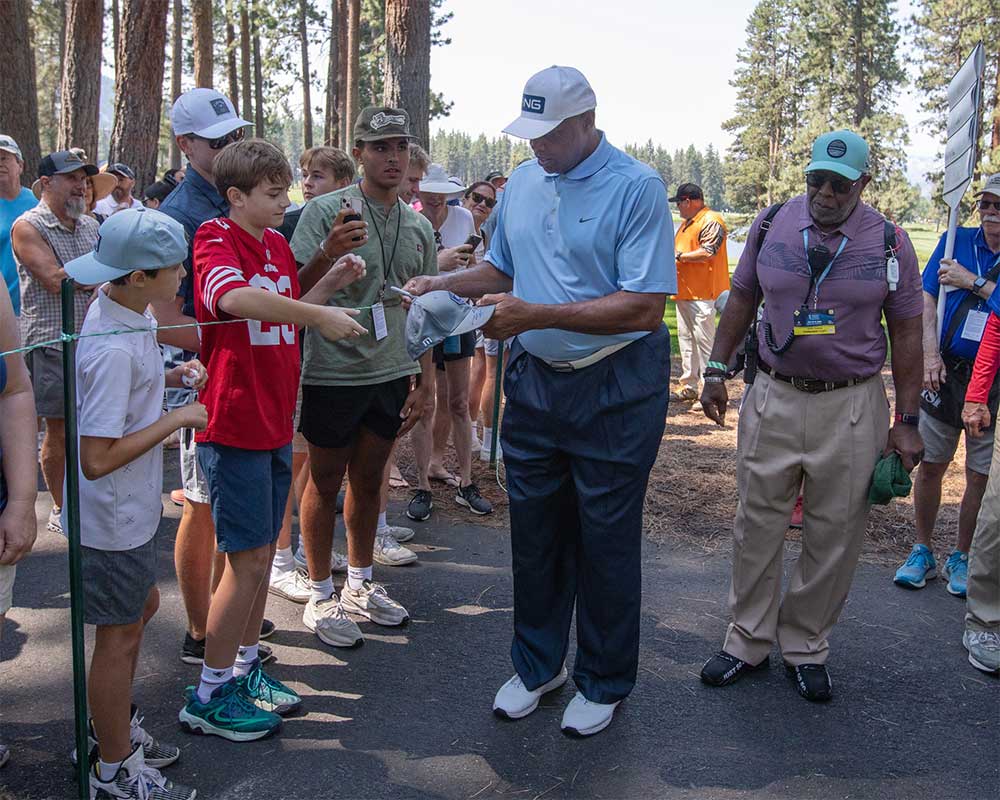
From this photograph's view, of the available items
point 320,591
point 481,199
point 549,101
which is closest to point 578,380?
point 549,101

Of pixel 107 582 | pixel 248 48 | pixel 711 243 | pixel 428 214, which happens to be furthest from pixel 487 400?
pixel 248 48

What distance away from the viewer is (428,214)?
266 inches

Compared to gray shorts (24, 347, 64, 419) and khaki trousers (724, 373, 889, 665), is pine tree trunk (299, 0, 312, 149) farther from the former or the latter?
khaki trousers (724, 373, 889, 665)

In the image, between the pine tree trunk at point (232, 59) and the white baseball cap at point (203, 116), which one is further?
the pine tree trunk at point (232, 59)

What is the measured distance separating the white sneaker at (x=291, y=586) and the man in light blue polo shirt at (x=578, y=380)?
137cm

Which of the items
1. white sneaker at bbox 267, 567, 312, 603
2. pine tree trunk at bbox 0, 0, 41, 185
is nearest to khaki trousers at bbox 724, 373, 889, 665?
white sneaker at bbox 267, 567, 312, 603

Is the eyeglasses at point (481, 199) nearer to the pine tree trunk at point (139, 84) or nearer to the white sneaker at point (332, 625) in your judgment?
the white sneaker at point (332, 625)

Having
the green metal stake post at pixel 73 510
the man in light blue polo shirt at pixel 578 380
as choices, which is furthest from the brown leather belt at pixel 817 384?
the green metal stake post at pixel 73 510

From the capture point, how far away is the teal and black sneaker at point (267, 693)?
352cm

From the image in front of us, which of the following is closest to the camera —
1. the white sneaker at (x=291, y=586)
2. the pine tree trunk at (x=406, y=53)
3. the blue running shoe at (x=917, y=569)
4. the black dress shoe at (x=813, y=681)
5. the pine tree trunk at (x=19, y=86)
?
the black dress shoe at (x=813, y=681)

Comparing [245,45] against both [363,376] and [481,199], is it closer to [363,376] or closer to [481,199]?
[481,199]

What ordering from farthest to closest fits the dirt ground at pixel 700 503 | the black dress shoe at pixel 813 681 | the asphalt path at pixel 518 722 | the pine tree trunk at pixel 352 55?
the pine tree trunk at pixel 352 55 < the dirt ground at pixel 700 503 < the black dress shoe at pixel 813 681 < the asphalt path at pixel 518 722

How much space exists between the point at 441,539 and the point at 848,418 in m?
2.77

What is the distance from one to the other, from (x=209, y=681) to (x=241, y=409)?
3.40 ft
